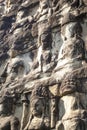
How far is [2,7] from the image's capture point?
1169 cm

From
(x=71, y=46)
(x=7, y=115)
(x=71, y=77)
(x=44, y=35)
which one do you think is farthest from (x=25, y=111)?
(x=44, y=35)

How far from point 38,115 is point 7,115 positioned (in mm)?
1015

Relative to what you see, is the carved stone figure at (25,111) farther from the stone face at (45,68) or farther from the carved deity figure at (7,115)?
the carved deity figure at (7,115)

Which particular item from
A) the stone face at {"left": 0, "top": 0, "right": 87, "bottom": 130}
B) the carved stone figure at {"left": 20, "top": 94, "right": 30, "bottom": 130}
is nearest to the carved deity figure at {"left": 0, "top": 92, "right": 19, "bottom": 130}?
the stone face at {"left": 0, "top": 0, "right": 87, "bottom": 130}

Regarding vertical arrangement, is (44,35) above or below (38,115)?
above

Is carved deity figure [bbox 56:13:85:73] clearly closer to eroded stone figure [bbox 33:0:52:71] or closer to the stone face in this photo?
the stone face

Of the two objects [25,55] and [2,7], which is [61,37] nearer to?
[25,55]

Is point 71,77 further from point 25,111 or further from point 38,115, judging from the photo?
point 25,111

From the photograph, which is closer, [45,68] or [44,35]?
[45,68]

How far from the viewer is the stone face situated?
746 centimetres

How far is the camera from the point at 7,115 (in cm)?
840

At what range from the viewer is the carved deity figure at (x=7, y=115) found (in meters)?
8.05

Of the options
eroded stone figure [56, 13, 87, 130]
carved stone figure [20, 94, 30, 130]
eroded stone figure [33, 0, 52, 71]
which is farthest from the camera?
eroded stone figure [33, 0, 52, 71]

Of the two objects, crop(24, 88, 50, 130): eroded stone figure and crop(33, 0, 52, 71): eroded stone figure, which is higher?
crop(33, 0, 52, 71): eroded stone figure
